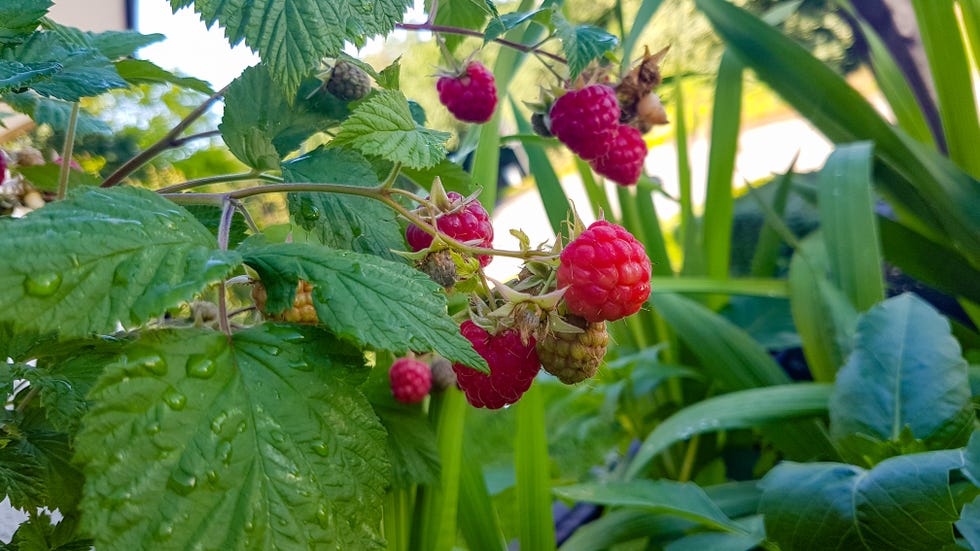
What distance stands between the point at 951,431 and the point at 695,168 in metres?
2.09

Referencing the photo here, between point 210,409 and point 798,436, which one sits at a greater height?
point 210,409

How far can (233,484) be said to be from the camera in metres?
0.22

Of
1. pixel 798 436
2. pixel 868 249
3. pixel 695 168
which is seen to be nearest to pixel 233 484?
pixel 798 436

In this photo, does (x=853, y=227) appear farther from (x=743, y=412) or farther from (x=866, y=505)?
(x=866, y=505)

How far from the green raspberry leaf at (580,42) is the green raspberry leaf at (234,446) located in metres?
0.25

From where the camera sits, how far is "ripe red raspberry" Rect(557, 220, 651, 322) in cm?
31

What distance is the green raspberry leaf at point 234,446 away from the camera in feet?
0.68

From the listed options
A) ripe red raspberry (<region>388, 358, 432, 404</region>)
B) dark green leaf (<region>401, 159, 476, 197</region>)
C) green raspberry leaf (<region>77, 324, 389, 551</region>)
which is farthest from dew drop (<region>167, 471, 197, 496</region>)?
ripe red raspberry (<region>388, 358, 432, 404</region>)

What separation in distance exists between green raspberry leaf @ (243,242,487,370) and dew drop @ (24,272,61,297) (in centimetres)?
7

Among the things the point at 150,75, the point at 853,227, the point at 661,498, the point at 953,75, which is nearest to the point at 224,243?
the point at 150,75

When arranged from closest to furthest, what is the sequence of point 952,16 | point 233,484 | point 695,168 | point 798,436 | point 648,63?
point 233,484
point 648,63
point 798,436
point 952,16
point 695,168

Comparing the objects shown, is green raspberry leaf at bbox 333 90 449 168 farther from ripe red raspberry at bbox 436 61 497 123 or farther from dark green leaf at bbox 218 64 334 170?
ripe red raspberry at bbox 436 61 497 123

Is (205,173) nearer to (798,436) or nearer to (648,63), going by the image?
(648,63)

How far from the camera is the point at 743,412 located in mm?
721
